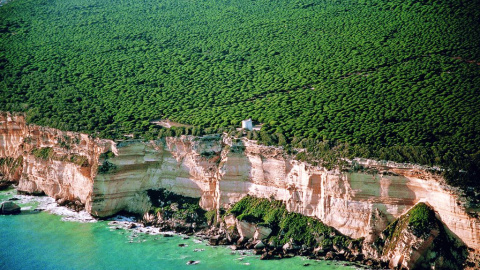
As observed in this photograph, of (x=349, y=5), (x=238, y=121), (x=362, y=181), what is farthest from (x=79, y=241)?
(x=349, y=5)

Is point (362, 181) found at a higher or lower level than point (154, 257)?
higher

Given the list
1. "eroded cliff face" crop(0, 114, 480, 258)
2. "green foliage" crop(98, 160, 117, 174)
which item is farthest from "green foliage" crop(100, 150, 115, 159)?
"green foliage" crop(98, 160, 117, 174)

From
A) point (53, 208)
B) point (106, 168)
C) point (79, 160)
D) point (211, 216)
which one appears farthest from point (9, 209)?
point (211, 216)

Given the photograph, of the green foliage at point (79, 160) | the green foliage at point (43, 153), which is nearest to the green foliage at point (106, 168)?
the green foliage at point (79, 160)

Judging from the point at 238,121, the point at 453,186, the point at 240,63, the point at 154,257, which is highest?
the point at 240,63

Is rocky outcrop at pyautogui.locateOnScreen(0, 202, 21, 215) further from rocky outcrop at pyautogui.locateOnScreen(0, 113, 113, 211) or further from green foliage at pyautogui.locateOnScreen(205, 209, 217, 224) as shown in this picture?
green foliage at pyautogui.locateOnScreen(205, 209, 217, 224)

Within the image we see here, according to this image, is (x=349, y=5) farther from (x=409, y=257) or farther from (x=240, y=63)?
(x=409, y=257)
